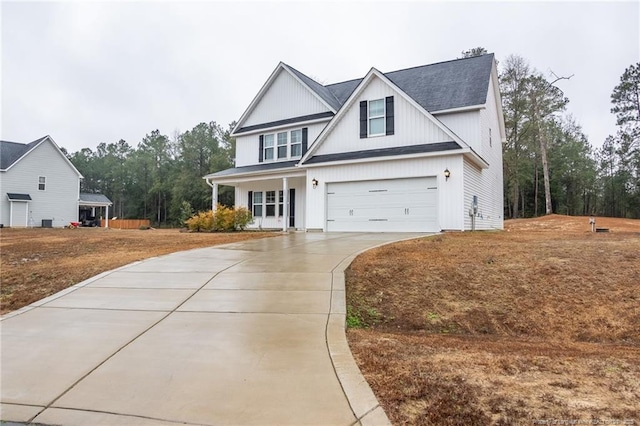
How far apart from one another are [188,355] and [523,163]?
38.2 metres

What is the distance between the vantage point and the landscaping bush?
1691 centimetres

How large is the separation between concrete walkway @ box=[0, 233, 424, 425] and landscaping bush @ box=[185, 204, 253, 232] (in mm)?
Result: 10476

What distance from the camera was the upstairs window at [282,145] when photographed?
19.5m

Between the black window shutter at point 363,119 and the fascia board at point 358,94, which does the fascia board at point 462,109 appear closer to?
the fascia board at point 358,94

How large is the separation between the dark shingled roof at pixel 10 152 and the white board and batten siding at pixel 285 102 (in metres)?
22.3

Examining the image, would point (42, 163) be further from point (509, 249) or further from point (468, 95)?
point (509, 249)

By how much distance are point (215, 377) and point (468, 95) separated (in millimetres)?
16203

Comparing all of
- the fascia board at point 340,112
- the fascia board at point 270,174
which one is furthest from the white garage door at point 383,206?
the fascia board at point 270,174

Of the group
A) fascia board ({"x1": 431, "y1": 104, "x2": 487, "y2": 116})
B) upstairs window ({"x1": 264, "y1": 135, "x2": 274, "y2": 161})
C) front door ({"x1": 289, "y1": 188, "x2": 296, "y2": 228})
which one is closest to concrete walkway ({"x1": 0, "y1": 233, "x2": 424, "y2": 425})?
fascia board ({"x1": 431, "y1": 104, "x2": 487, "y2": 116})

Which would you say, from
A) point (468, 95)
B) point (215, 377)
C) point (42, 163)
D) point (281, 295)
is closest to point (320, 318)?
point (281, 295)

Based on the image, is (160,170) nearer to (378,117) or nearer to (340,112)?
(340,112)

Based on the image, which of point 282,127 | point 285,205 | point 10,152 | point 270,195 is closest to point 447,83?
point 282,127

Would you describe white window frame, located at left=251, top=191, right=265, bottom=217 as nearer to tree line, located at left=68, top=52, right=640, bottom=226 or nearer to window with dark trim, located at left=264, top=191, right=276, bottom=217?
window with dark trim, located at left=264, top=191, right=276, bottom=217

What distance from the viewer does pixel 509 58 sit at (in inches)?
1303
